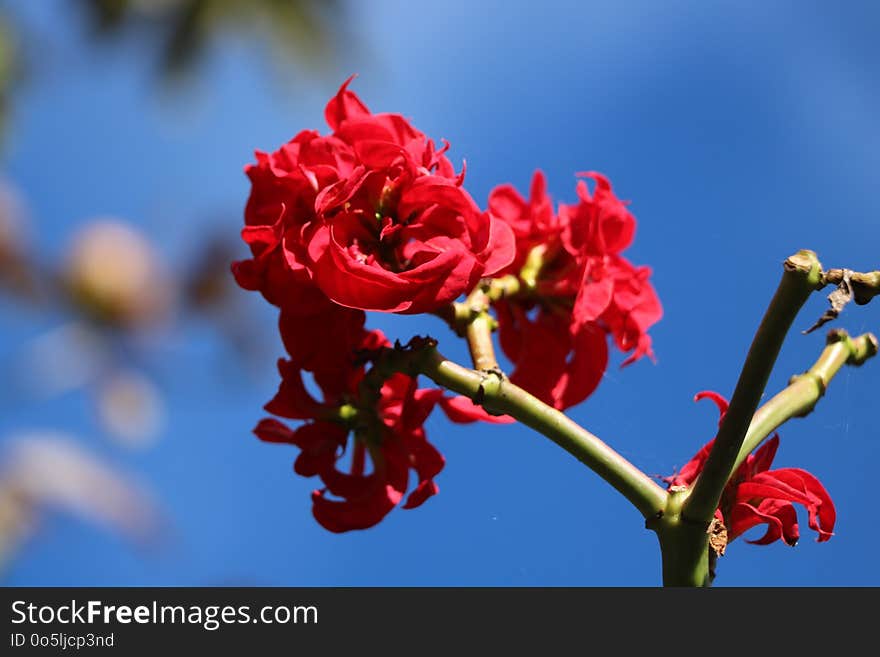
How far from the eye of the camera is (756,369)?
0.60 meters

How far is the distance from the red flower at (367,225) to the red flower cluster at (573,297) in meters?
0.16

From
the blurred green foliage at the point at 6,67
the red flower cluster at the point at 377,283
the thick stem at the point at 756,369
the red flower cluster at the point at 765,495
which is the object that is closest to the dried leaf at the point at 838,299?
the thick stem at the point at 756,369

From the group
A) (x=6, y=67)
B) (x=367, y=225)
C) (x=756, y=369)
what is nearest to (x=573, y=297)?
(x=367, y=225)

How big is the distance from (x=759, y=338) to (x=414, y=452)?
1.30ft

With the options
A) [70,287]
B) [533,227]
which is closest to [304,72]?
[70,287]

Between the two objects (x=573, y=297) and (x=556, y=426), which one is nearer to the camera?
(x=556, y=426)

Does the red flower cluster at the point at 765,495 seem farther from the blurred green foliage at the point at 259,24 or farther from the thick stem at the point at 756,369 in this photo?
the blurred green foliage at the point at 259,24

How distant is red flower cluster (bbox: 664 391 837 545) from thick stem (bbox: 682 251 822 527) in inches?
2.9

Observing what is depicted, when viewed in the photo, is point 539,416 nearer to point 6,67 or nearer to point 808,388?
point 808,388

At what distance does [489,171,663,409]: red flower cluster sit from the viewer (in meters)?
0.97

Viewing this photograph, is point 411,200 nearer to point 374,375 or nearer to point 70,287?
point 374,375

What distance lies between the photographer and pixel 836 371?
0.74 m

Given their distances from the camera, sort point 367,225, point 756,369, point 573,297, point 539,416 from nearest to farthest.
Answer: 1. point 756,369
2. point 539,416
3. point 367,225
4. point 573,297

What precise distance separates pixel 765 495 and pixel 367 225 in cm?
41
